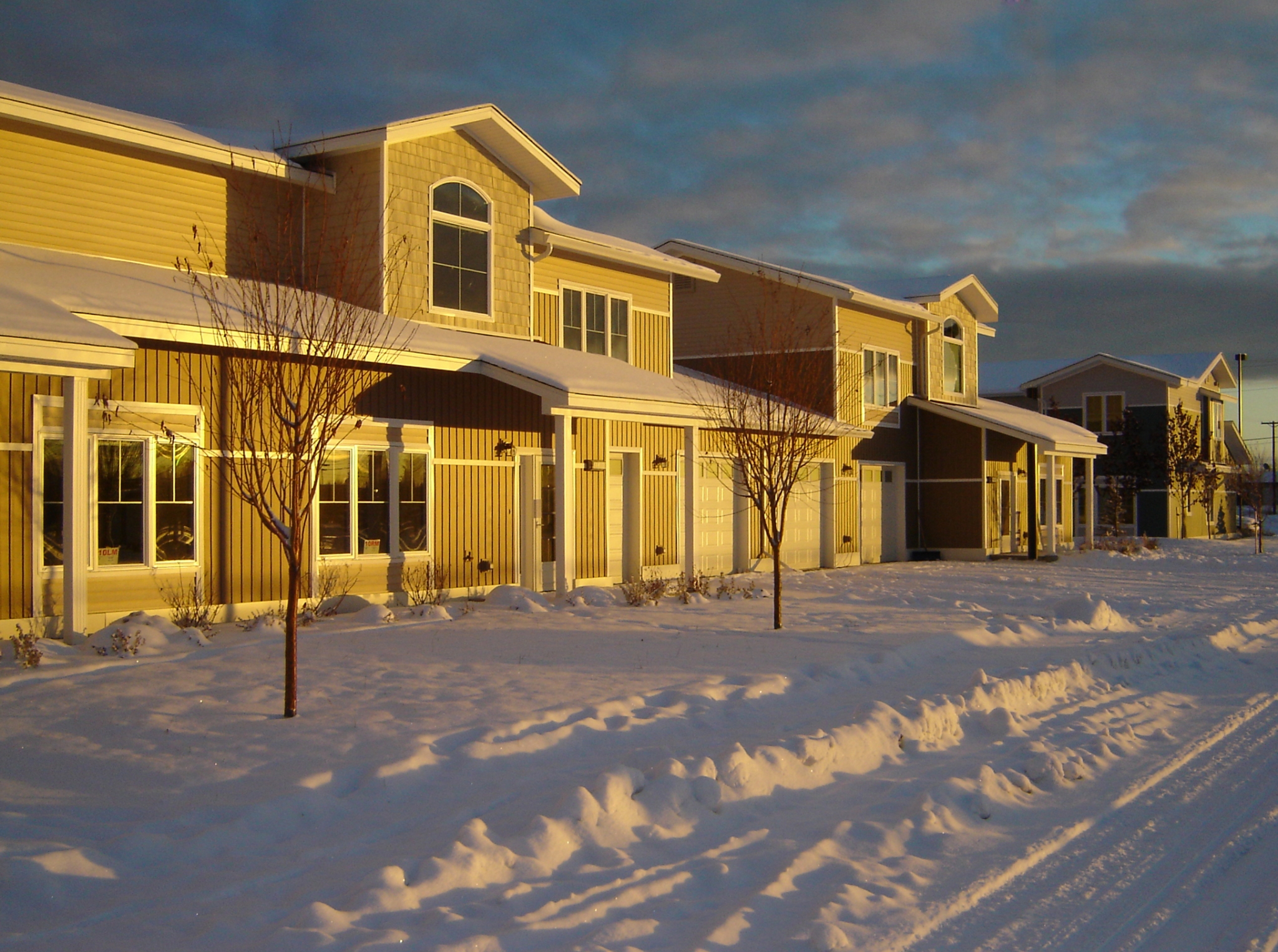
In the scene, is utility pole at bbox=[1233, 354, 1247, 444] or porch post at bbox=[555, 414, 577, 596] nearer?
porch post at bbox=[555, 414, 577, 596]

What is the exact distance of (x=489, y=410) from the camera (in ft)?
55.8

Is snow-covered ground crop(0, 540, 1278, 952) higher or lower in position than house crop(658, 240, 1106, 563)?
lower

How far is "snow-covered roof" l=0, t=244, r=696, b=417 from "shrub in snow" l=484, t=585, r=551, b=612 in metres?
Answer: 2.56

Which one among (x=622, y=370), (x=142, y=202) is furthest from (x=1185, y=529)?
(x=142, y=202)

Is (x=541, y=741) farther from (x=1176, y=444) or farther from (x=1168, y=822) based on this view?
(x=1176, y=444)

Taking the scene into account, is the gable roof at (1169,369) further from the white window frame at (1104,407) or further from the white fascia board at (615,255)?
the white fascia board at (615,255)

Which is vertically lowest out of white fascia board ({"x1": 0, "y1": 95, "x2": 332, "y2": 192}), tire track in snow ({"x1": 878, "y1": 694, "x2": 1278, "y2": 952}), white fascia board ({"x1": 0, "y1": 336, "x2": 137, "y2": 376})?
tire track in snow ({"x1": 878, "y1": 694, "x2": 1278, "y2": 952})

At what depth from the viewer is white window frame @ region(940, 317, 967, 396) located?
3011 centimetres

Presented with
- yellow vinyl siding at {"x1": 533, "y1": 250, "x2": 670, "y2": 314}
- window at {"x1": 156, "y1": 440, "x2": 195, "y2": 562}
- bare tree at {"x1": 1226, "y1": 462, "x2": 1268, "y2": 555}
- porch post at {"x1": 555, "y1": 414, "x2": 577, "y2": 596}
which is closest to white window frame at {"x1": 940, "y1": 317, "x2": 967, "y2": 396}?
bare tree at {"x1": 1226, "y1": 462, "x2": 1268, "y2": 555}

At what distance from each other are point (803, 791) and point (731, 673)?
2895 millimetres

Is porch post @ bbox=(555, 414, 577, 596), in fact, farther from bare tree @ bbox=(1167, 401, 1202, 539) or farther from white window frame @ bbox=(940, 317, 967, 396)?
bare tree @ bbox=(1167, 401, 1202, 539)

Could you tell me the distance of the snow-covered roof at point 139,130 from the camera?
44.8 ft

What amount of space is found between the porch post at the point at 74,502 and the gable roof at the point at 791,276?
611 inches

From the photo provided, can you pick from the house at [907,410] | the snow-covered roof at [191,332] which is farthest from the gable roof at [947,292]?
the snow-covered roof at [191,332]
